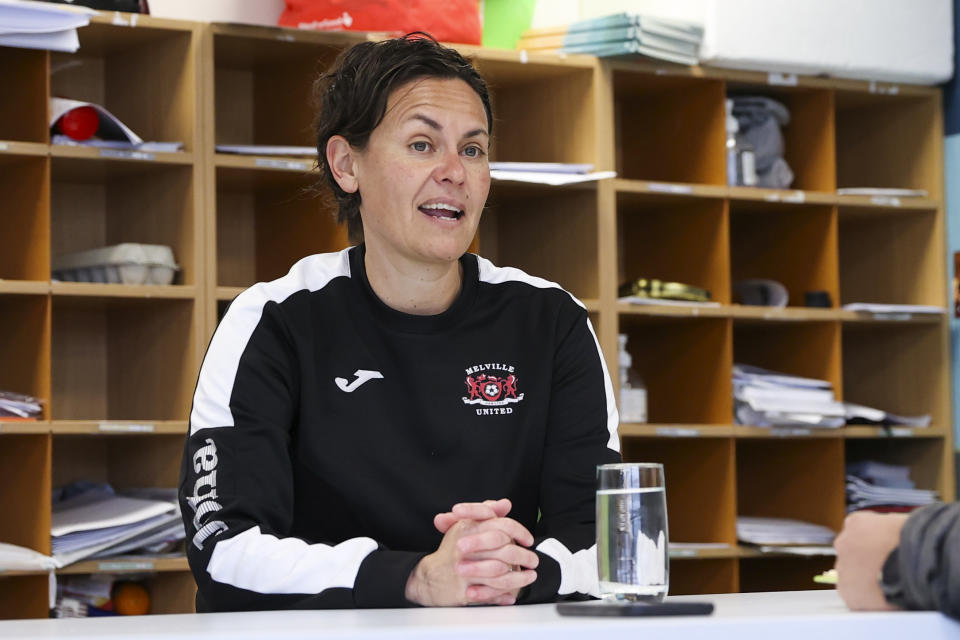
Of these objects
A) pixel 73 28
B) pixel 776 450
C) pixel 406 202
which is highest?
pixel 73 28

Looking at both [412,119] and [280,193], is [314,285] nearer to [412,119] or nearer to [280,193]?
[412,119]

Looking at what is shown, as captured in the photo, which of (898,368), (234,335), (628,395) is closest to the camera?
(234,335)

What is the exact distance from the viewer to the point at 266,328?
175 centimetres

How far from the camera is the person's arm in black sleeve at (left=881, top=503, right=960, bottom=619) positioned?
38.2 inches

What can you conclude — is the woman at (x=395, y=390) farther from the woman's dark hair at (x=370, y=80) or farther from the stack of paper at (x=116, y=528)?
the stack of paper at (x=116, y=528)

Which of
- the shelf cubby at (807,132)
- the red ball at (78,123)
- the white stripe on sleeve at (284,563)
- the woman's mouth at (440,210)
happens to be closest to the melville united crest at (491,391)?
the woman's mouth at (440,210)

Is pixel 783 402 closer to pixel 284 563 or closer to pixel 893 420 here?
pixel 893 420

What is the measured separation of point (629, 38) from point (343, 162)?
1.54m

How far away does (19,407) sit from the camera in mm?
2854

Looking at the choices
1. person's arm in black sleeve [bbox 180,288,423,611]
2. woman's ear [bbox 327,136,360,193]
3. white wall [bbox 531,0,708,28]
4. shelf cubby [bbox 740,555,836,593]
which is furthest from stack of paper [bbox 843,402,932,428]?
person's arm in black sleeve [bbox 180,288,423,611]

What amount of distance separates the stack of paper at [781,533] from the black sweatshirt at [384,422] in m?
1.72

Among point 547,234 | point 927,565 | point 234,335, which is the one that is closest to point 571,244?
point 547,234

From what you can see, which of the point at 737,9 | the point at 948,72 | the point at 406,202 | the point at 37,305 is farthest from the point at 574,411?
the point at 948,72

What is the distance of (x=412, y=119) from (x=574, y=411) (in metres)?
0.51
